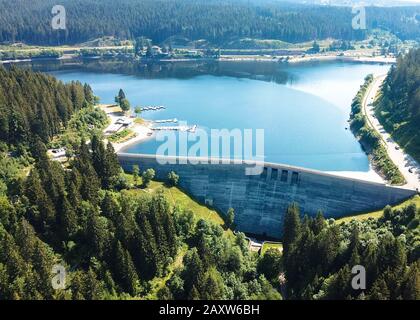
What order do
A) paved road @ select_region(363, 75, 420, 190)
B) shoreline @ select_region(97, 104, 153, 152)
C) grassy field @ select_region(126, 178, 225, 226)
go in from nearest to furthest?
paved road @ select_region(363, 75, 420, 190)
grassy field @ select_region(126, 178, 225, 226)
shoreline @ select_region(97, 104, 153, 152)

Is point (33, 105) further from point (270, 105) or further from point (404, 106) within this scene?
point (404, 106)

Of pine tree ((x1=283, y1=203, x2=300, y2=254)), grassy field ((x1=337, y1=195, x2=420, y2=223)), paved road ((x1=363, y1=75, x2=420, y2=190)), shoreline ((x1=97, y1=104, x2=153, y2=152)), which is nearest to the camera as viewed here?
pine tree ((x1=283, y1=203, x2=300, y2=254))

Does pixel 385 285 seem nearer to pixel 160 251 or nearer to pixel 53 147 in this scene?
pixel 160 251

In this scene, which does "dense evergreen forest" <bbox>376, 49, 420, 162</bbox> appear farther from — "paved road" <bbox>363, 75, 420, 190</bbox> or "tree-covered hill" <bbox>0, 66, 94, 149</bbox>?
"tree-covered hill" <bbox>0, 66, 94, 149</bbox>

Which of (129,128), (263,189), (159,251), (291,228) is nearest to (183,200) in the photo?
(263,189)

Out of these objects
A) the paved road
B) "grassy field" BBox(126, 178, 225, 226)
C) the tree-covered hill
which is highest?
the tree-covered hill

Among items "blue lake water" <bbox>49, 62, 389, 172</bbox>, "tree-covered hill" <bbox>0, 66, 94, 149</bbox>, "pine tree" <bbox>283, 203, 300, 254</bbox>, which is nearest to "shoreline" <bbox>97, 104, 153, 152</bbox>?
"blue lake water" <bbox>49, 62, 389, 172</bbox>
